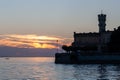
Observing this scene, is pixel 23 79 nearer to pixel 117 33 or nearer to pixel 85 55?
pixel 85 55

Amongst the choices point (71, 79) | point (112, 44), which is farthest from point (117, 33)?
point (71, 79)

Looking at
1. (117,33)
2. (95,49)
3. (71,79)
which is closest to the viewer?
(71,79)

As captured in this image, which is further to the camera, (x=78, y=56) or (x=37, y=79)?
(x=78, y=56)

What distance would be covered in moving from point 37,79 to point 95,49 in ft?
403

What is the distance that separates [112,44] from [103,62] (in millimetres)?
Result: 12869

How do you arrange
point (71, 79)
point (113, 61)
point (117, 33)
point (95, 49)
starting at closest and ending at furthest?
point (71, 79) < point (113, 61) < point (117, 33) < point (95, 49)

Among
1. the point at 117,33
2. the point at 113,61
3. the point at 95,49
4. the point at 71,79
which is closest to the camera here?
the point at 71,79

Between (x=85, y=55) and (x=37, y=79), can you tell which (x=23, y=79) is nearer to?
(x=37, y=79)

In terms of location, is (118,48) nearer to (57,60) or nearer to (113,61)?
(113,61)

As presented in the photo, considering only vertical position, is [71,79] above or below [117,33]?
below

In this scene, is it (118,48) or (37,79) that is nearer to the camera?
(37,79)

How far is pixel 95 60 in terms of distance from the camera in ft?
576

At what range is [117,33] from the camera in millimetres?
183750

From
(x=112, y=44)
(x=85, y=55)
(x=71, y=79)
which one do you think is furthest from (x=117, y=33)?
(x=71, y=79)
